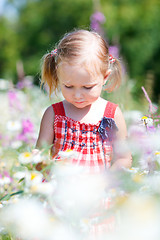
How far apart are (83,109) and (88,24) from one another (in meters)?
7.03

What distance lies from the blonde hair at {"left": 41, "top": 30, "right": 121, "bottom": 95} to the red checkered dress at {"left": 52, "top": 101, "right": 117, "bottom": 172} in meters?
0.22

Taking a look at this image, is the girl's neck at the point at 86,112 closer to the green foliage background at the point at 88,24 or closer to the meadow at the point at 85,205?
the meadow at the point at 85,205

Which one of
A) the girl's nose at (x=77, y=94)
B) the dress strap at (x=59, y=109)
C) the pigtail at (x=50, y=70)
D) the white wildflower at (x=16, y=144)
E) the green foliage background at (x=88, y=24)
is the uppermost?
the green foliage background at (x=88, y=24)

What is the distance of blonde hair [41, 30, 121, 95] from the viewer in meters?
1.38

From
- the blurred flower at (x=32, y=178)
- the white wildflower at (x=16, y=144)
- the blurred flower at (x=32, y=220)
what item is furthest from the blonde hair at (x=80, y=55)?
the white wildflower at (x=16, y=144)

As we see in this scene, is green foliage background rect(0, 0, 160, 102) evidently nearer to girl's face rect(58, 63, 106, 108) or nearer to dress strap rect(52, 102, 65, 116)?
dress strap rect(52, 102, 65, 116)

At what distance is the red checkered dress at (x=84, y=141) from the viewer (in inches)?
59.3

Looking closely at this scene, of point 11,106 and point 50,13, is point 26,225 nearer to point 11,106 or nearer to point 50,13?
point 11,106

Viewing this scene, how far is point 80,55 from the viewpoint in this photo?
1379 millimetres

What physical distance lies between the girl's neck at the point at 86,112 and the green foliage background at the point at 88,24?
5740 millimetres

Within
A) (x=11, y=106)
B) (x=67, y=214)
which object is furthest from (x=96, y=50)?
(x=11, y=106)

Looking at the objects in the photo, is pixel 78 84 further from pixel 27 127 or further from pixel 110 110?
pixel 27 127

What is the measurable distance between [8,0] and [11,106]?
12312mm

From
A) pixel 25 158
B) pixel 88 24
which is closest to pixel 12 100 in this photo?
pixel 25 158
